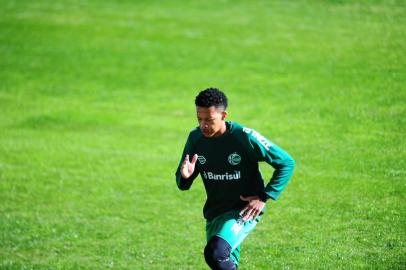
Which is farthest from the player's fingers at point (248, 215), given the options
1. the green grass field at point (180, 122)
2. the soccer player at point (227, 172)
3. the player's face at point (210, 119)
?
the green grass field at point (180, 122)

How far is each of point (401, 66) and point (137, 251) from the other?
1112 cm

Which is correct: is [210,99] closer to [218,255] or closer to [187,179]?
[187,179]

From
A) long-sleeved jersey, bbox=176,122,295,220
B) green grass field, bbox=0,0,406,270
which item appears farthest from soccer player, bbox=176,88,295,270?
green grass field, bbox=0,0,406,270

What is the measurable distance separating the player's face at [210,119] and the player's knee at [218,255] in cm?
133

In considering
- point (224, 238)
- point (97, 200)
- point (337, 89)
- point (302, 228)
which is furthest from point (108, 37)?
point (224, 238)

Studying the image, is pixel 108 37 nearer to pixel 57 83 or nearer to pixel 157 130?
pixel 57 83

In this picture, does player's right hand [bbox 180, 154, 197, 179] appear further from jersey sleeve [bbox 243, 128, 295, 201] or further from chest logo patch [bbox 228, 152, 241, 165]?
jersey sleeve [bbox 243, 128, 295, 201]

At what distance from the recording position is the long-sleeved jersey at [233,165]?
303 inches

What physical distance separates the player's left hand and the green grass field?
226cm

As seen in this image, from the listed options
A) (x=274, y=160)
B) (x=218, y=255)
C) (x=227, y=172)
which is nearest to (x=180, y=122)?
(x=227, y=172)

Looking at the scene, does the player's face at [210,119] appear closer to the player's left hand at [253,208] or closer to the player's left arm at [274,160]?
the player's left arm at [274,160]

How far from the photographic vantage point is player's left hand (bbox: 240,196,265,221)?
25.7 feet

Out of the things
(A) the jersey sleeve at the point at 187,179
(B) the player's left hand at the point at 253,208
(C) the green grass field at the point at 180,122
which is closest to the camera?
(B) the player's left hand at the point at 253,208

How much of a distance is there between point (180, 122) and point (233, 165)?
9.90 meters
